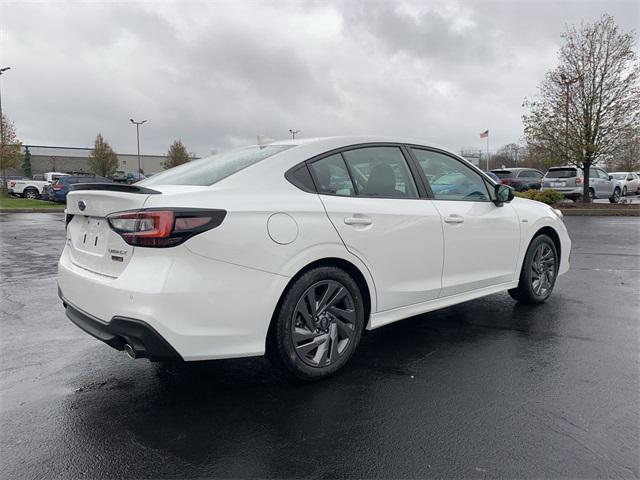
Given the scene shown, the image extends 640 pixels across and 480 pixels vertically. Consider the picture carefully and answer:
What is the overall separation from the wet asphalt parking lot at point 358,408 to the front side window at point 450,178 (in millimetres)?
1201

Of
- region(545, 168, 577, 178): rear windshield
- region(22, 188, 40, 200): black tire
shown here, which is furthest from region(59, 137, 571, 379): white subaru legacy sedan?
region(22, 188, 40, 200): black tire

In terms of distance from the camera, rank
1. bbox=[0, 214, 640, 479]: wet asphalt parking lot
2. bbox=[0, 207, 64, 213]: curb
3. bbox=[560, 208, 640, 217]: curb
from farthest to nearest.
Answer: bbox=[0, 207, 64, 213]: curb, bbox=[560, 208, 640, 217]: curb, bbox=[0, 214, 640, 479]: wet asphalt parking lot

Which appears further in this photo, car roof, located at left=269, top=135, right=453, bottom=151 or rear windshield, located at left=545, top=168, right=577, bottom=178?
rear windshield, located at left=545, top=168, right=577, bottom=178

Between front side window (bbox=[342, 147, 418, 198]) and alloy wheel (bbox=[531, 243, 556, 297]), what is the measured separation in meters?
2.00

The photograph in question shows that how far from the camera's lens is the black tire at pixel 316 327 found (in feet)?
10.1

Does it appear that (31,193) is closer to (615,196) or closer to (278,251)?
(615,196)

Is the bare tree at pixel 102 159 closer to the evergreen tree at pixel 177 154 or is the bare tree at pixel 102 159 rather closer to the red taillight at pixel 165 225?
the evergreen tree at pixel 177 154

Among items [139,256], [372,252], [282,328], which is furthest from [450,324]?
[139,256]

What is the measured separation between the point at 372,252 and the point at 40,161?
92.5 m

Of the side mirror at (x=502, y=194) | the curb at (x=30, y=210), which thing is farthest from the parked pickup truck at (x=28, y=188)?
the side mirror at (x=502, y=194)

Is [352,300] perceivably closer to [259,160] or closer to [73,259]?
[259,160]

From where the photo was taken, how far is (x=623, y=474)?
230 centimetres

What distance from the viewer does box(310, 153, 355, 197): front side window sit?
341 cm

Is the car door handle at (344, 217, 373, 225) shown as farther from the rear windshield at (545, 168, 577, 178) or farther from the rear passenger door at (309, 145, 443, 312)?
the rear windshield at (545, 168, 577, 178)
